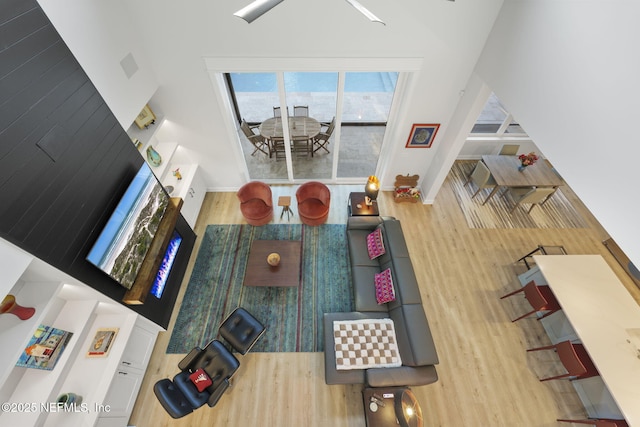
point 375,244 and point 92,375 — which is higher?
point 375,244

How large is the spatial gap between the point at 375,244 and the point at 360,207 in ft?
2.94

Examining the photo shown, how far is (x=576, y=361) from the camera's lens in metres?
3.30

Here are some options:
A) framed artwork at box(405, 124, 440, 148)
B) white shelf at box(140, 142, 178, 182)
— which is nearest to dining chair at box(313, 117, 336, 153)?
framed artwork at box(405, 124, 440, 148)

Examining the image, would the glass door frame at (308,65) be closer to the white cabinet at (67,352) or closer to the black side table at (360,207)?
the black side table at (360,207)

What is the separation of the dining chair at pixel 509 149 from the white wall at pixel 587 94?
3.55m

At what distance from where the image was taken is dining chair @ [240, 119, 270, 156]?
5.98 m

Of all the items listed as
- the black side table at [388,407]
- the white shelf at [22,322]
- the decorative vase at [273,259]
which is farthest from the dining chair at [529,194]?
the white shelf at [22,322]

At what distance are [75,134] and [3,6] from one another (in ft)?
3.33

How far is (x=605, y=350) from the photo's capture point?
11.1ft

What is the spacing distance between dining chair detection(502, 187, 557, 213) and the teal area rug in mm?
3637

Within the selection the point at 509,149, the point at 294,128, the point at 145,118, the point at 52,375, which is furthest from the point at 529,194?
the point at 52,375

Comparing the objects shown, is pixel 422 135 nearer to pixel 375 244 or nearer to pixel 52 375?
pixel 375 244

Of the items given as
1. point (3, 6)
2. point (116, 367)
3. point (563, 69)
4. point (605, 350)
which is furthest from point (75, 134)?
point (605, 350)

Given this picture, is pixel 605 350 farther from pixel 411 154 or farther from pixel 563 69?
pixel 411 154
